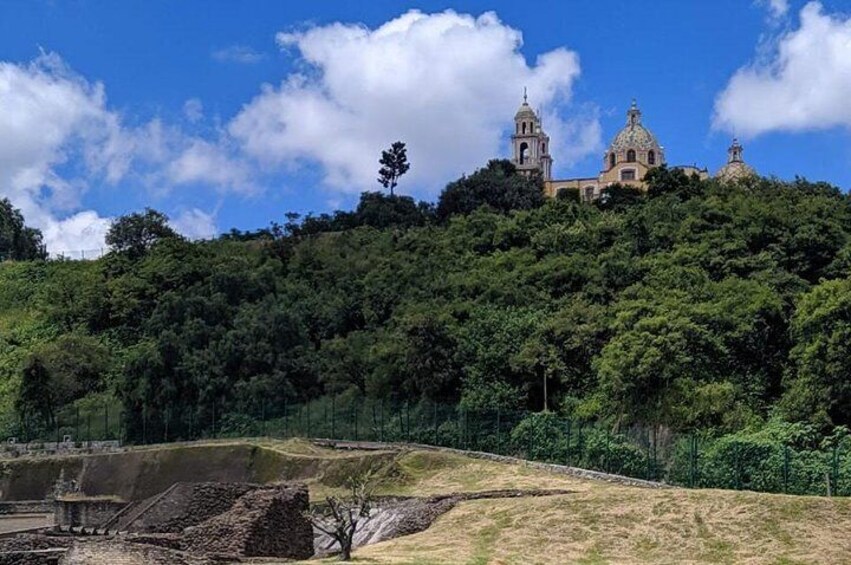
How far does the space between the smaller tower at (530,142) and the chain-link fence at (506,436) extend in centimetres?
6133

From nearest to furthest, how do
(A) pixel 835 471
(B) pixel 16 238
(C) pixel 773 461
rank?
(A) pixel 835 471, (C) pixel 773 461, (B) pixel 16 238

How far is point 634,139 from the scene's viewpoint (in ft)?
355

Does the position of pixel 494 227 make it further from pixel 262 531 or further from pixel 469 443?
pixel 262 531

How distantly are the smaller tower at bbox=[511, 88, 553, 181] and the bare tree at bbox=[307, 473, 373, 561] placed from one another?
76.5 m

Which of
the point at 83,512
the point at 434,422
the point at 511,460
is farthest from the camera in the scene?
the point at 434,422

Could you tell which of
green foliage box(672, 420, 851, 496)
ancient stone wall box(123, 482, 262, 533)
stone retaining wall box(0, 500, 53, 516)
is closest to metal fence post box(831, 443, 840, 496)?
green foliage box(672, 420, 851, 496)

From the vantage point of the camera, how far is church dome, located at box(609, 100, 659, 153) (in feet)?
353

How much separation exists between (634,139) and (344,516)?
8127 centimetres

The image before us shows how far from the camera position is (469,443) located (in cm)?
5238

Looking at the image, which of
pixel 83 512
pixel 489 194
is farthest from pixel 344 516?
pixel 489 194

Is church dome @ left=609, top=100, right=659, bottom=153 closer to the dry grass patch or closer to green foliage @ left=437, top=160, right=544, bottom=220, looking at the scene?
green foliage @ left=437, top=160, right=544, bottom=220

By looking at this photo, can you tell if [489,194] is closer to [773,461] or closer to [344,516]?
[773,461]

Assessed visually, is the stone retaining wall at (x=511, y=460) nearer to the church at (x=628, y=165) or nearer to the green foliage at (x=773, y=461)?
the green foliage at (x=773, y=461)

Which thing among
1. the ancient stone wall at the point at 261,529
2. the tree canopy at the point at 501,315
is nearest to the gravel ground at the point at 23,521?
the tree canopy at the point at 501,315
